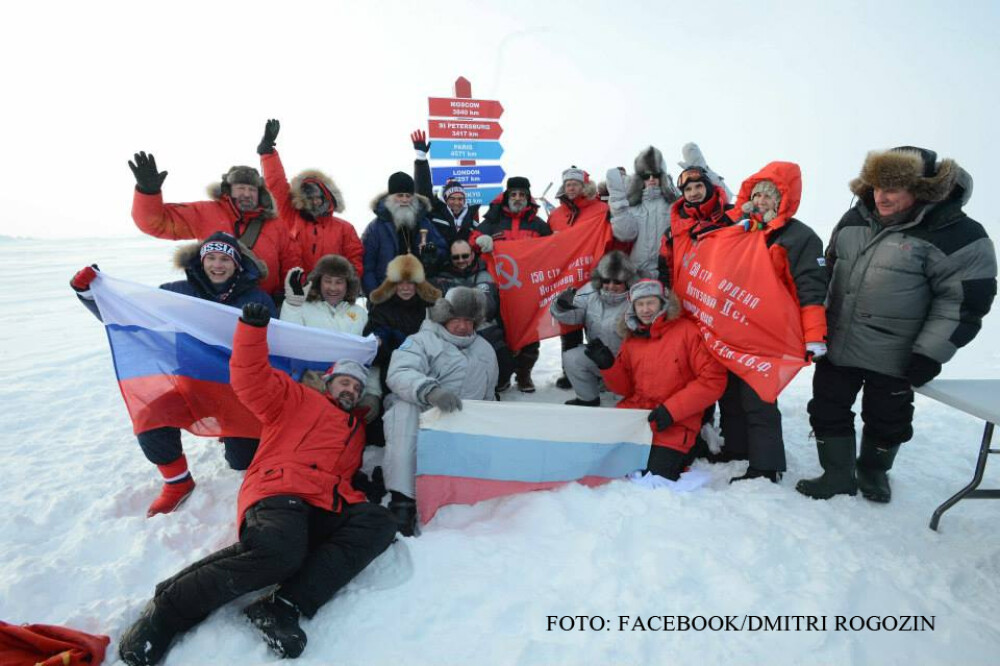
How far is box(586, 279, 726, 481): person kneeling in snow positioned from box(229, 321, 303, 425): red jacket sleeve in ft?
7.52

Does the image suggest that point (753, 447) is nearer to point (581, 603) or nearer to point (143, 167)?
point (581, 603)

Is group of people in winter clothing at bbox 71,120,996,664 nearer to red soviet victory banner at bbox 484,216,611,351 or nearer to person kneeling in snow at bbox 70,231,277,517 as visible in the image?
person kneeling in snow at bbox 70,231,277,517

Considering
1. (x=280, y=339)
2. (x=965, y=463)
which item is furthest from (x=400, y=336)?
(x=965, y=463)

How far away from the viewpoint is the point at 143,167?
377 centimetres

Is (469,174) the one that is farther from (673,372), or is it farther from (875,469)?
(875,469)

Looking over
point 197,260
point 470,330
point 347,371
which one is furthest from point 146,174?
point 470,330

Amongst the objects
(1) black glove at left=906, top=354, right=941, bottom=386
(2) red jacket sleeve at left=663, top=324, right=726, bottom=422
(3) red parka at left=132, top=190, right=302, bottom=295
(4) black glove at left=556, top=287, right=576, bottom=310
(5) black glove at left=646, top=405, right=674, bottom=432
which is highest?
(3) red parka at left=132, top=190, right=302, bottom=295

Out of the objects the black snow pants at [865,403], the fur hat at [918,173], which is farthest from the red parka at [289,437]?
the fur hat at [918,173]

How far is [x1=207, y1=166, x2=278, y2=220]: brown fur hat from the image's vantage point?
13.4 feet

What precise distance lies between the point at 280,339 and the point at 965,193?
4.18 m

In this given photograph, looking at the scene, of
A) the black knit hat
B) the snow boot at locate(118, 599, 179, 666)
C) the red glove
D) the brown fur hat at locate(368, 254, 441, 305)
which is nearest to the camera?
the snow boot at locate(118, 599, 179, 666)

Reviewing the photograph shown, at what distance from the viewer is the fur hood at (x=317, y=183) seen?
178 inches

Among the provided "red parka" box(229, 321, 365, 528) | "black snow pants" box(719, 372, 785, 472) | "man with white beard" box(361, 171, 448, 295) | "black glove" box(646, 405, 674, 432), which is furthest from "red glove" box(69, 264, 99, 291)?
"black snow pants" box(719, 372, 785, 472)

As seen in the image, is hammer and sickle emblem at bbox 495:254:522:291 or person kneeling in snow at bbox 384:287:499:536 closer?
person kneeling in snow at bbox 384:287:499:536
